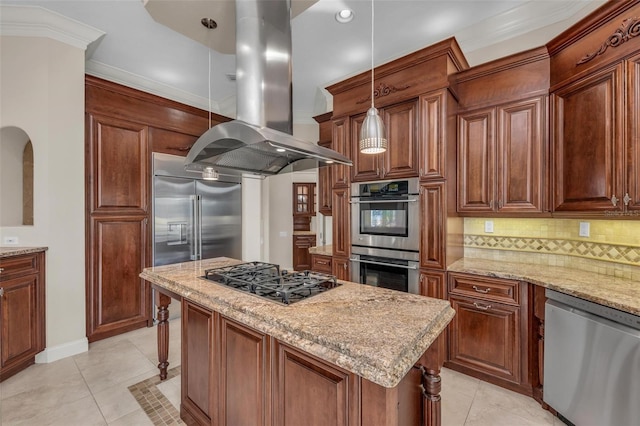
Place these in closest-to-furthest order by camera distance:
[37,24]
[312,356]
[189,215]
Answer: [312,356], [37,24], [189,215]

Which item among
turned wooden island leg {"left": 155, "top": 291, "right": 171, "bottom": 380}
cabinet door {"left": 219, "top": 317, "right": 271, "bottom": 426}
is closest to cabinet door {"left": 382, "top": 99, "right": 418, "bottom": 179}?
cabinet door {"left": 219, "top": 317, "right": 271, "bottom": 426}

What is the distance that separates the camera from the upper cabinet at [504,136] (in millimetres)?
2340

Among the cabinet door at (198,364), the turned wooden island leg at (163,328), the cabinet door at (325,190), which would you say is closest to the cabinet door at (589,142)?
the cabinet door at (325,190)

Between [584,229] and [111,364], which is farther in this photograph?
[111,364]

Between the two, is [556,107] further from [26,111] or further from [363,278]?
[26,111]

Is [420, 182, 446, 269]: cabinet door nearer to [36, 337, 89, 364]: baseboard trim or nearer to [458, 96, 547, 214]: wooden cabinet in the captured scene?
[458, 96, 547, 214]: wooden cabinet

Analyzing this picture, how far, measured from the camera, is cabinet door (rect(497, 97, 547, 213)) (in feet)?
7.66

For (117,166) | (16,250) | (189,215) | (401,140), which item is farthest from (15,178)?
(401,140)

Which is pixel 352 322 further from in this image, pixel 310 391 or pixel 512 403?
pixel 512 403

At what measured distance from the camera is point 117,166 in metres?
3.20

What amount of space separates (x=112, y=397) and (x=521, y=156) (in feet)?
12.3

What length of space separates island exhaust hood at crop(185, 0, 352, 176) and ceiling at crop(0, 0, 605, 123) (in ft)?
1.11

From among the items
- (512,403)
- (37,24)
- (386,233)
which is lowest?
(512,403)

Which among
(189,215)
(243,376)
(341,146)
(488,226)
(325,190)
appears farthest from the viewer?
(325,190)
